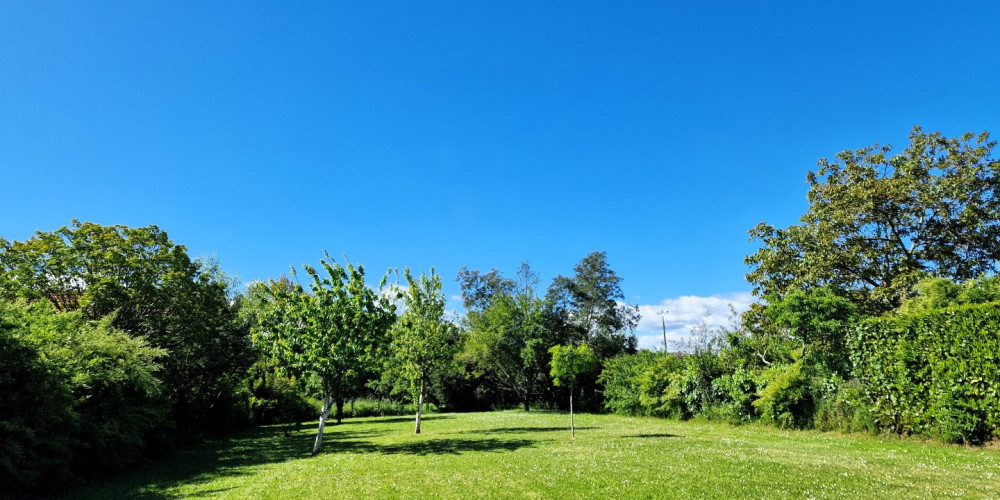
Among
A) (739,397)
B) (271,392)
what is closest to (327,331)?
(271,392)

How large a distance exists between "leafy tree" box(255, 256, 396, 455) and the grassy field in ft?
9.39

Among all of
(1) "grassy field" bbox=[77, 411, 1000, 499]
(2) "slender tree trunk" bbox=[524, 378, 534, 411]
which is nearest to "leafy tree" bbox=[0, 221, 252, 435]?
(1) "grassy field" bbox=[77, 411, 1000, 499]

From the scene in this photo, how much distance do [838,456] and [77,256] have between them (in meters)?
29.1

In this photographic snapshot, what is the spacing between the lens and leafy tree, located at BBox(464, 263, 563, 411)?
3876cm

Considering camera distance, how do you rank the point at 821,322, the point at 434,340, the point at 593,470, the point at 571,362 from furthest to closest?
the point at 434,340
the point at 571,362
the point at 821,322
the point at 593,470

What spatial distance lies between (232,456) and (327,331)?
5.82 meters

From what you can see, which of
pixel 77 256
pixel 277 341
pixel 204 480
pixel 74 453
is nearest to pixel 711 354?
pixel 277 341

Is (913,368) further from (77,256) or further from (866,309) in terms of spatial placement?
(77,256)

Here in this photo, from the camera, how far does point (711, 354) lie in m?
27.2

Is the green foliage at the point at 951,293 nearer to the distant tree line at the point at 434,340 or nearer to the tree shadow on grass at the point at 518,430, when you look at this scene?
the distant tree line at the point at 434,340

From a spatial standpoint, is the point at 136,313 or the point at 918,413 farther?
the point at 136,313

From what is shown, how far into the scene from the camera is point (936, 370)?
45.7 ft

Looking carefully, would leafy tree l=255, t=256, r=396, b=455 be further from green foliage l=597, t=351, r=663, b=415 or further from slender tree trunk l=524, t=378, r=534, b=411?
slender tree trunk l=524, t=378, r=534, b=411

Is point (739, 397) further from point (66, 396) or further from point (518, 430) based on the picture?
point (66, 396)
